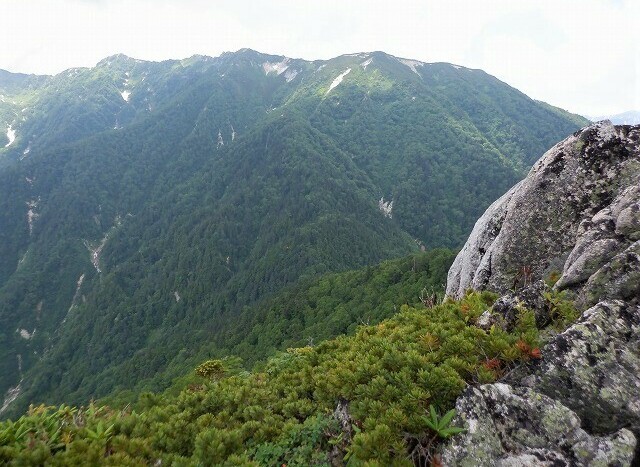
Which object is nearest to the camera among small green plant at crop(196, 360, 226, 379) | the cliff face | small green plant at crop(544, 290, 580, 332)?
the cliff face

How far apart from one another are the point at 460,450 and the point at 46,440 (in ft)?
27.3

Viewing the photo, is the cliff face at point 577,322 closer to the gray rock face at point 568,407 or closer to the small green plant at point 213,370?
the gray rock face at point 568,407

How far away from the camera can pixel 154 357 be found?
178125mm

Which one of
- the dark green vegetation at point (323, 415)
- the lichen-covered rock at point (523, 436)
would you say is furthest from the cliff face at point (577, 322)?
the dark green vegetation at point (323, 415)

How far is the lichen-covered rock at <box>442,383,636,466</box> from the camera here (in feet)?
22.9

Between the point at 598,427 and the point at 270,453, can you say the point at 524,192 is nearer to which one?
the point at 598,427

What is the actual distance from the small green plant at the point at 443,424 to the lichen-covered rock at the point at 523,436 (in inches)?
6.3

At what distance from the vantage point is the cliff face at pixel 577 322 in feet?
24.0

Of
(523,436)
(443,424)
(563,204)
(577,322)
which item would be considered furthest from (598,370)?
(563,204)

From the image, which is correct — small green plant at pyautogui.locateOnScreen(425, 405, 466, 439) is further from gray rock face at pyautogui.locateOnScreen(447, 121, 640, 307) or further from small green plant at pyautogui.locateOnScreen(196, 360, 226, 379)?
small green plant at pyautogui.locateOnScreen(196, 360, 226, 379)

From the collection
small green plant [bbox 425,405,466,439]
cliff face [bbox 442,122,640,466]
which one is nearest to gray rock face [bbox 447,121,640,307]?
cliff face [bbox 442,122,640,466]

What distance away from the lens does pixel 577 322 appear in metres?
9.04

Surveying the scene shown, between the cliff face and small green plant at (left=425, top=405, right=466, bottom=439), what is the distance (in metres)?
0.20

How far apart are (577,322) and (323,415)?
20.5 ft
